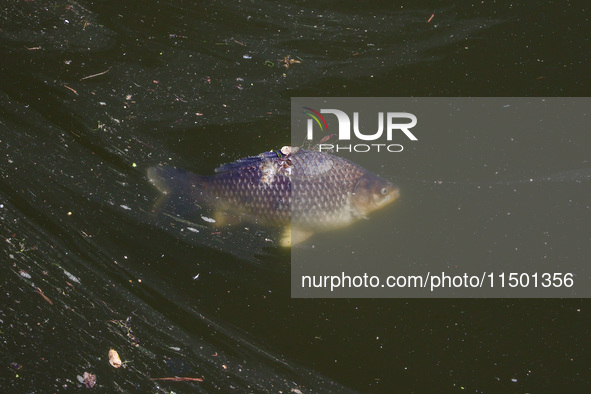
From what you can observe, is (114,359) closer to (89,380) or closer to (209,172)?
(89,380)

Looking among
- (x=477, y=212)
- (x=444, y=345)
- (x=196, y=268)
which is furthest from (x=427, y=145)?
(x=196, y=268)

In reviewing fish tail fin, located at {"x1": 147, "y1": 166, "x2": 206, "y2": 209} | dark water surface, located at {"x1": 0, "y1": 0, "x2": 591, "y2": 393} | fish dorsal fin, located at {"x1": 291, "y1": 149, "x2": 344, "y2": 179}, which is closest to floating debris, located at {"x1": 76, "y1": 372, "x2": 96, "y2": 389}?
dark water surface, located at {"x1": 0, "y1": 0, "x2": 591, "y2": 393}

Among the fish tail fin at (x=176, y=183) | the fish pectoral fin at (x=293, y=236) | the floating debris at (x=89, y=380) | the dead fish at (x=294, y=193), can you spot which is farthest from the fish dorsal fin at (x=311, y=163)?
the floating debris at (x=89, y=380)

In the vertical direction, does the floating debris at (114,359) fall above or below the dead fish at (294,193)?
below

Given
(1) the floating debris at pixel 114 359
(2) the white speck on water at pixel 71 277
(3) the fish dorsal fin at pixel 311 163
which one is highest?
(3) the fish dorsal fin at pixel 311 163

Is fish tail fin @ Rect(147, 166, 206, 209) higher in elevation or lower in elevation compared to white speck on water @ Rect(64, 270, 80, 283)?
higher

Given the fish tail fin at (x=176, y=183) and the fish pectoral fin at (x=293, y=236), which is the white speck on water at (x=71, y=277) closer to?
the fish tail fin at (x=176, y=183)

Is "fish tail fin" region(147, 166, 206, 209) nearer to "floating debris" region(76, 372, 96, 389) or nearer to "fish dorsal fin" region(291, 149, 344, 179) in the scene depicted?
"fish dorsal fin" region(291, 149, 344, 179)

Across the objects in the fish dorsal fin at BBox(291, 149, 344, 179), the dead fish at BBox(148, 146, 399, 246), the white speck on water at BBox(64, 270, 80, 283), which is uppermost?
the fish dorsal fin at BBox(291, 149, 344, 179)
